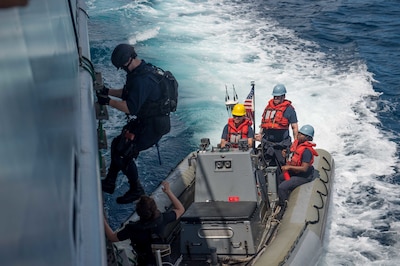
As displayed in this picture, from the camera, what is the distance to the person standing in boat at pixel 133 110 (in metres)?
5.23

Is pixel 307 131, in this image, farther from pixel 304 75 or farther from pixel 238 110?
pixel 304 75

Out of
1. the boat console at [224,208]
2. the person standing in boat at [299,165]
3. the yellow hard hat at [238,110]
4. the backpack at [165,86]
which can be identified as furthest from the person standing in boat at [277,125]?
the backpack at [165,86]

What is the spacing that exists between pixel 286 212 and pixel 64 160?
7.23 metres

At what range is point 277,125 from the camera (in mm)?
9516

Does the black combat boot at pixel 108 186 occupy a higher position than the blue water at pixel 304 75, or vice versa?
the black combat boot at pixel 108 186

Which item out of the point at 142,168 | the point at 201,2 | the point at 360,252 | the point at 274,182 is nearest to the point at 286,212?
the point at 274,182

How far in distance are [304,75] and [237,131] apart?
29.0 ft

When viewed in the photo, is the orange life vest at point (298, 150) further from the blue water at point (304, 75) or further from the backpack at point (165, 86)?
the backpack at point (165, 86)

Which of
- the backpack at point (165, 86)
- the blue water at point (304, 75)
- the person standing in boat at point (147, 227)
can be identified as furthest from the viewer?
the blue water at point (304, 75)

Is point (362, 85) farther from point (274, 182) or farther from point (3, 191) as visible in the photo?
point (3, 191)

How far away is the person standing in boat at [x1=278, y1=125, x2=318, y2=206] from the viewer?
8.81 m

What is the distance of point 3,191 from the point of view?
0.92m

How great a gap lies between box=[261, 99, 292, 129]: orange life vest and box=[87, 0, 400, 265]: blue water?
74.9 inches

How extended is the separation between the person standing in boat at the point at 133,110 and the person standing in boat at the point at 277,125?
3762 mm
